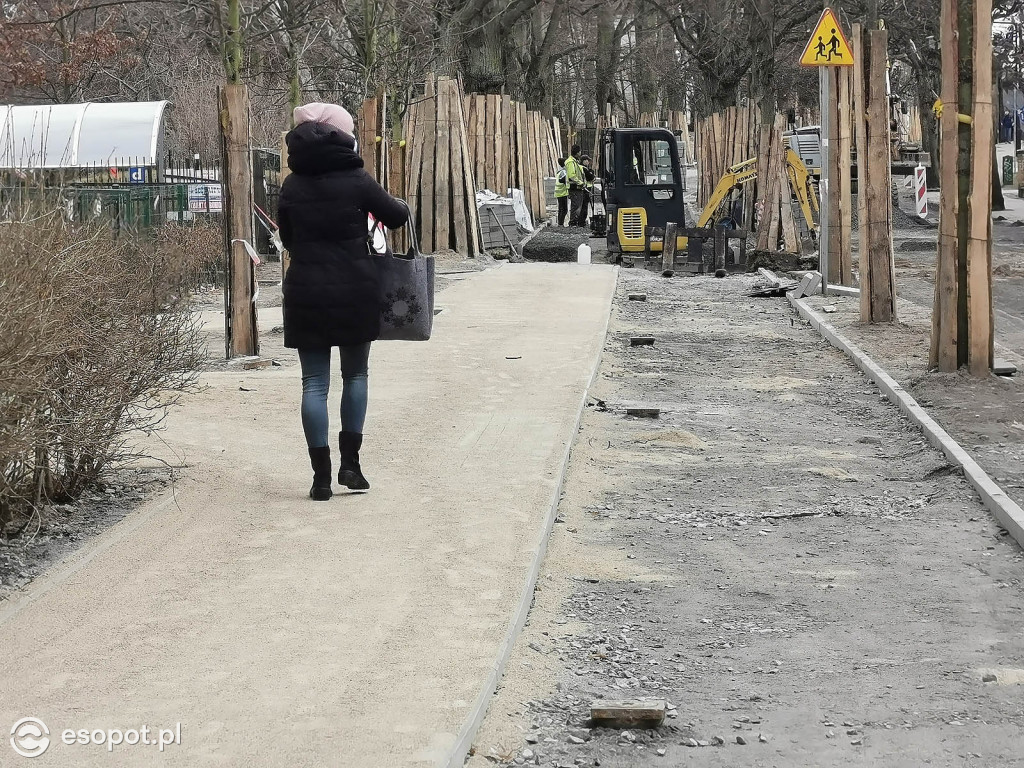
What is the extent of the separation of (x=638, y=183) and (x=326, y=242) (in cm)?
2071

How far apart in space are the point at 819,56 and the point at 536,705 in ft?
43.5

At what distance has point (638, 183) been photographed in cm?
2752

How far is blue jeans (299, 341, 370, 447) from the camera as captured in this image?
7.34m

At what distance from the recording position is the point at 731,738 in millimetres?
4691

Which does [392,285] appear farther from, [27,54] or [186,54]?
[186,54]

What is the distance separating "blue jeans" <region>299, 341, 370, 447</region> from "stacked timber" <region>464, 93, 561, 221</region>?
2563cm

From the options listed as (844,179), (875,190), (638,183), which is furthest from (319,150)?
Answer: (638,183)

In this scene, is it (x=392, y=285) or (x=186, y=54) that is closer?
(x=392, y=285)

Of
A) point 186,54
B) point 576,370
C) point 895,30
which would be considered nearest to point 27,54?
point 186,54

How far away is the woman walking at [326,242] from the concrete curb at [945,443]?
3148mm

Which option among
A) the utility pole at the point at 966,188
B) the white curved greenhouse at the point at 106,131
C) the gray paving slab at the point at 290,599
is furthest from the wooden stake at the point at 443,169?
the gray paving slab at the point at 290,599

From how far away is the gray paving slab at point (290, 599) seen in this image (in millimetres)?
4336

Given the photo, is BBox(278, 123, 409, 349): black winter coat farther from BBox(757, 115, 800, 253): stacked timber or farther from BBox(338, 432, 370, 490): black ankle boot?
BBox(757, 115, 800, 253): stacked timber

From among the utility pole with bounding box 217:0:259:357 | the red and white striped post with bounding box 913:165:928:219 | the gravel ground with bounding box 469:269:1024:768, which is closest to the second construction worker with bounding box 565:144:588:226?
the red and white striped post with bounding box 913:165:928:219
